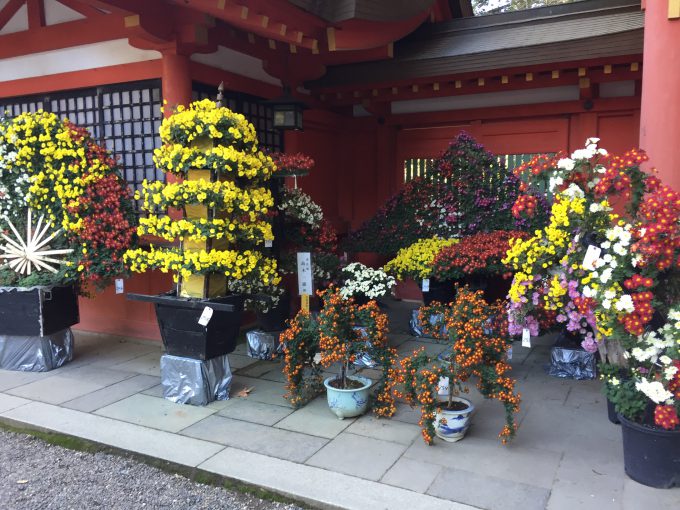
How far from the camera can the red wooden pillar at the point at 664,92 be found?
3912mm

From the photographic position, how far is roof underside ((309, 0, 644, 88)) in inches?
233

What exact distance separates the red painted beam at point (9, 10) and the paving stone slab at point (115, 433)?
194 inches

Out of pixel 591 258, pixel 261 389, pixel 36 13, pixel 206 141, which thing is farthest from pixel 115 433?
pixel 36 13

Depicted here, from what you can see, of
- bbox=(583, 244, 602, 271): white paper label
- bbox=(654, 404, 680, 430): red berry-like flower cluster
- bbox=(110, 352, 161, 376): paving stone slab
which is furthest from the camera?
bbox=(110, 352, 161, 376): paving stone slab

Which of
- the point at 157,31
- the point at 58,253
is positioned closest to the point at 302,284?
the point at 58,253

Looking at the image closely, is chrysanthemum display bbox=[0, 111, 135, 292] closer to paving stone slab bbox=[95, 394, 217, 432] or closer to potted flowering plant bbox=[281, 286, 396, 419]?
paving stone slab bbox=[95, 394, 217, 432]

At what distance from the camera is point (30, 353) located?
18.5ft

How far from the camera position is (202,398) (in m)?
4.66

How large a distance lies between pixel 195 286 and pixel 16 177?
7.88ft

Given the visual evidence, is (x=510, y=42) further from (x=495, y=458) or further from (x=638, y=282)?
(x=495, y=458)

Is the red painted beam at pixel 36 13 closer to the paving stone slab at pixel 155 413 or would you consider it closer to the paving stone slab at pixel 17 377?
the paving stone slab at pixel 17 377

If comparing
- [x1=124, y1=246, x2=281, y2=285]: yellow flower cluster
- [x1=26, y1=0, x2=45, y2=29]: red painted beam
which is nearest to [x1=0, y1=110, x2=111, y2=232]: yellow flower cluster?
[x1=124, y1=246, x2=281, y2=285]: yellow flower cluster

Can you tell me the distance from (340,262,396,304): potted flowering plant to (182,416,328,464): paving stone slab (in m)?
2.12

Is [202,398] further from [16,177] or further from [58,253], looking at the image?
[16,177]
